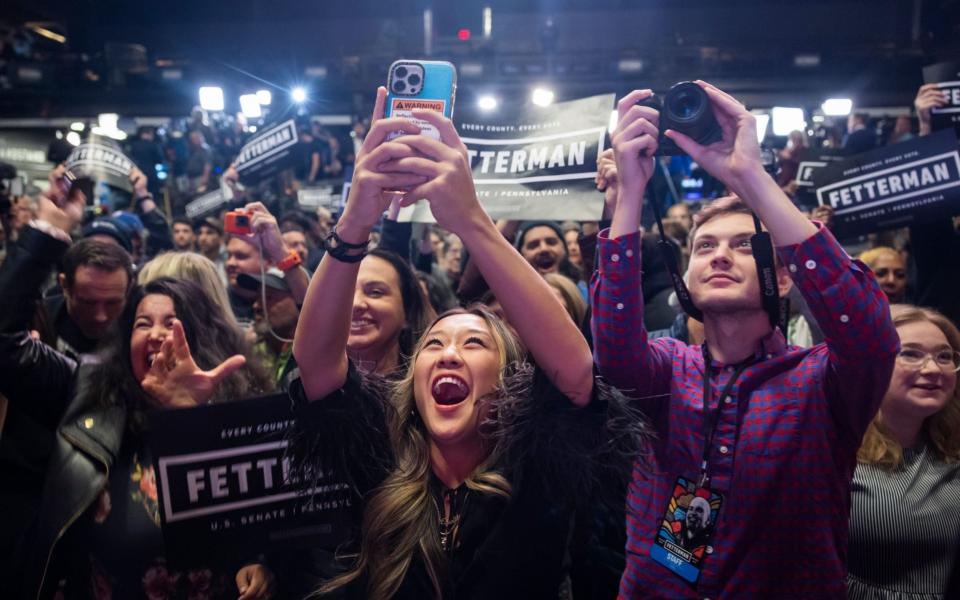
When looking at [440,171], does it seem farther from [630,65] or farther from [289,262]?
[630,65]

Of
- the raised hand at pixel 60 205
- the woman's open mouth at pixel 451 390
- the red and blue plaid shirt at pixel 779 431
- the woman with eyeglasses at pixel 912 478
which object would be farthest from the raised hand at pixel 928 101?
the raised hand at pixel 60 205

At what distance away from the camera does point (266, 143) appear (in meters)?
4.33

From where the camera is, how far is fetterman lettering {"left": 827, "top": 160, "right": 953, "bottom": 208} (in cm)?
304

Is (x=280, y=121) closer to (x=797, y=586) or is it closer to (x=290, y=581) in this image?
(x=290, y=581)

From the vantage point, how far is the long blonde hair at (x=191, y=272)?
2457mm

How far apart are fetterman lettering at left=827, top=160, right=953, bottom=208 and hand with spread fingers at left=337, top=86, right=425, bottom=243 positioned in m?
2.69

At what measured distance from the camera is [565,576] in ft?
5.75

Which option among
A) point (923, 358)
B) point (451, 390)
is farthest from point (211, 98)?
point (923, 358)

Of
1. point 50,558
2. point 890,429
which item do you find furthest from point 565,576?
point 50,558

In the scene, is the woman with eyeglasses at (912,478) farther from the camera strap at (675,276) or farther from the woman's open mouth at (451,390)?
the woman's open mouth at (451,390)

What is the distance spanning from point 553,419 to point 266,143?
3.36m

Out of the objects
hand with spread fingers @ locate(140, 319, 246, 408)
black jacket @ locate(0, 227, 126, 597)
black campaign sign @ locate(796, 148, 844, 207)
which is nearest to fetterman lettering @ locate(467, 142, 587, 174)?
hand with spread fingers @ locate(140, 319, 246, 408)

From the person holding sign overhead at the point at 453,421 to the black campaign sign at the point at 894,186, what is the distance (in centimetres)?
223

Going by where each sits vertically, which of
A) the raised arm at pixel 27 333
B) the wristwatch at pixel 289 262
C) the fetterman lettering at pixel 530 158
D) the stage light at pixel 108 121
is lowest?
the raised arm at pixel 27 333
